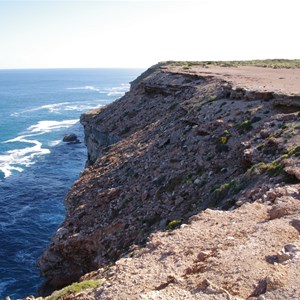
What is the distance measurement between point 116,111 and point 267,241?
42.8 m

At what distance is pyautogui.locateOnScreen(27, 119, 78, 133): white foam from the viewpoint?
9747cm

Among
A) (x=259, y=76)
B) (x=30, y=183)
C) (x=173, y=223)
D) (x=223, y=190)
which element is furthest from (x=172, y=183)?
(x=30, y=183)

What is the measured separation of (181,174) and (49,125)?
83.8 metres

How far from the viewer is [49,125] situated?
340ft

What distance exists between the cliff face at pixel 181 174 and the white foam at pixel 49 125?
6348 cm

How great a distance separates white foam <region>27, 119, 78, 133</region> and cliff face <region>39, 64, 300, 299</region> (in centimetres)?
6348

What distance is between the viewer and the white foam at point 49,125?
97.5m

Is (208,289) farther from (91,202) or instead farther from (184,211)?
(91,202)

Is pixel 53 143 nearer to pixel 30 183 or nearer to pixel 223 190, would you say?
pixel 30 183

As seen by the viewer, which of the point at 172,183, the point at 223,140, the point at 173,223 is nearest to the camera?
the point at 173,223

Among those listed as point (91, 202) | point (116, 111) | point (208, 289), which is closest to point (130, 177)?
point (91, 202)

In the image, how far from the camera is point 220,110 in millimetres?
31312

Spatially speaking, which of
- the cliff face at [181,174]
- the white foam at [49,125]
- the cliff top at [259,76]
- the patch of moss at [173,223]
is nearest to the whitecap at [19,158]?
the white foam at [49,125]

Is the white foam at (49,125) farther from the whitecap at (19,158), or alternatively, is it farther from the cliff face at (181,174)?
the cliff face at (181,174)
